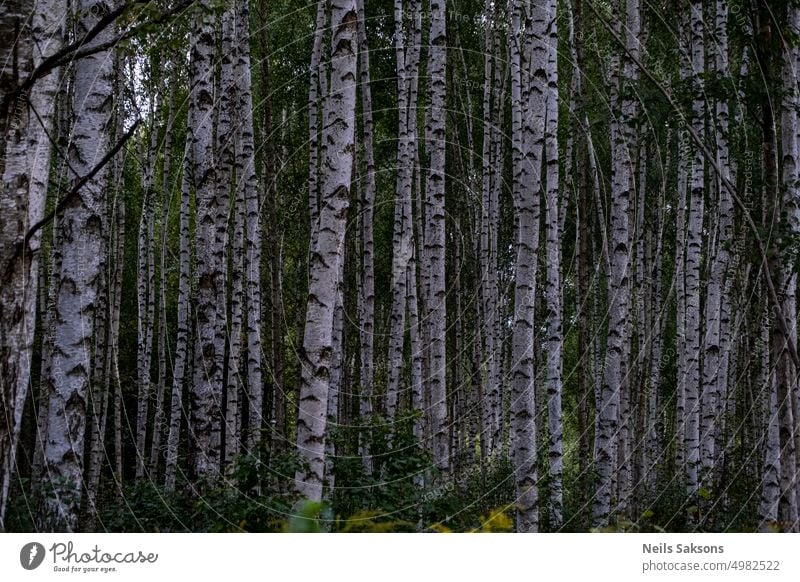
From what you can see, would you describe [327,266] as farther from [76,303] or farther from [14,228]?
[14,228]

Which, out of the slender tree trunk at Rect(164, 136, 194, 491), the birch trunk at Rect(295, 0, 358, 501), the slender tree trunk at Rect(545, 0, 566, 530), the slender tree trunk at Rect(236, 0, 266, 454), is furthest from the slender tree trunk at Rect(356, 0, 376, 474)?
the birch trunk at Rect(295, 0, 358, 501)

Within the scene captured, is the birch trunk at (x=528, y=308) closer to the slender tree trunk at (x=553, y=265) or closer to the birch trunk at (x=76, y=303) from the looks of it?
the slender tree trunk at (x=553, y=265)

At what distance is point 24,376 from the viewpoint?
4.60 metres

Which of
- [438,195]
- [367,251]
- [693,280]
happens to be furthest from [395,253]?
[693,280]

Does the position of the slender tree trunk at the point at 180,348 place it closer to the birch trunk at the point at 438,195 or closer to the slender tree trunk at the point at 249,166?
the slender tree trunk at the point at 249,166

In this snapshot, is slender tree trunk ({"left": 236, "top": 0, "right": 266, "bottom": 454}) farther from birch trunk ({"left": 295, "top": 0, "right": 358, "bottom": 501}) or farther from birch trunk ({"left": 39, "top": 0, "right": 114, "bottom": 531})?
birch trunk ({"left": 295, "top": 0, "right": 358, "bottom": 501})

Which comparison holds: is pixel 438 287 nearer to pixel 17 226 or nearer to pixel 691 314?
pixel 691 314

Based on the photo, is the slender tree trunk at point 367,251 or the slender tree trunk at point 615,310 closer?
the slender tree trunk at point 615,310
